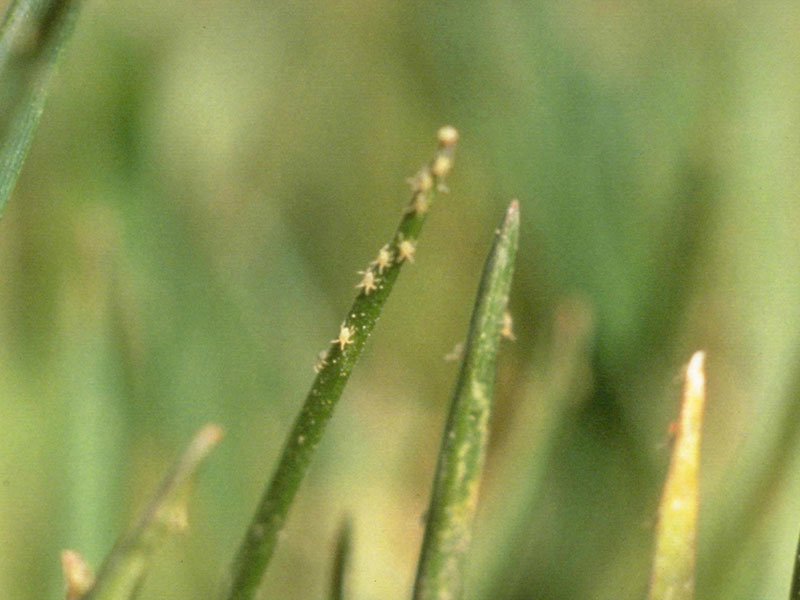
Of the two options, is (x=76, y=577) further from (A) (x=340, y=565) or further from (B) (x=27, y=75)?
(B) (x=27, y=75)

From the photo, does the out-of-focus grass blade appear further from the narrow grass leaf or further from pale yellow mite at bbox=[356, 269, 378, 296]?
the narrow grass leaf

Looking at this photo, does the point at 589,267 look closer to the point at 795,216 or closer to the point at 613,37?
the point at 795,216

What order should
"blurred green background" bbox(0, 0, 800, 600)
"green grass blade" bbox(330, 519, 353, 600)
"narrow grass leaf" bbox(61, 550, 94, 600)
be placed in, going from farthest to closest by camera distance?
"blurred green background" bbox(0, 0, 800, 600)
"green grass blade" bbox(330, 519, 353, 600)
"narrow grass leaf" bbox(61, 550, 94, 600)

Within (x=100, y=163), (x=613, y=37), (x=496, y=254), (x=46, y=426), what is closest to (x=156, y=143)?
(x=100, y=163)

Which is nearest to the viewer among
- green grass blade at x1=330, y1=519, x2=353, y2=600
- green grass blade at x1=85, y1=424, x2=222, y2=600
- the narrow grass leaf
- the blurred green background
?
green grass blade at x1=85, y1=424, x2=222, y2=600

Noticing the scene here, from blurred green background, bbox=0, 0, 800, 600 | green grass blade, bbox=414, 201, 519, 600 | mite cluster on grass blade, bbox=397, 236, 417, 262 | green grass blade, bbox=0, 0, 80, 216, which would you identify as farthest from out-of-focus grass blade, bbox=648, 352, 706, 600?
green grass blade, bbox=0, 0, 80, 216


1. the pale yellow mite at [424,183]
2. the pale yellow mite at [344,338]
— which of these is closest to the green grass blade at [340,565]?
the pale yellow mite at [344,338]

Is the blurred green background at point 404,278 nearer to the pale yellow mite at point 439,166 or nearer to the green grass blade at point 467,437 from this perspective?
the green grass blade at point 467,437
